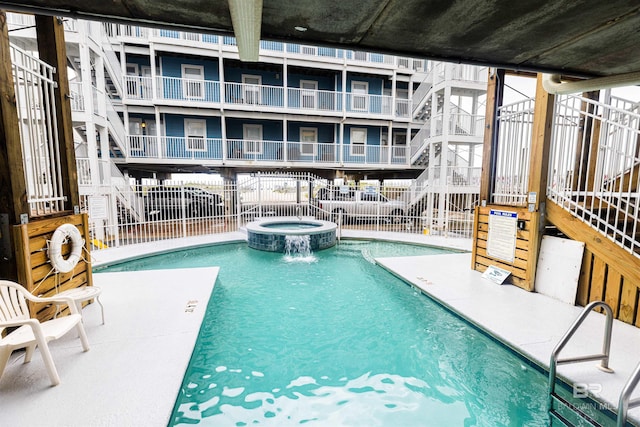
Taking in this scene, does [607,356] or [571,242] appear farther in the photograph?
[571,242]

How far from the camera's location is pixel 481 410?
90.5 inches

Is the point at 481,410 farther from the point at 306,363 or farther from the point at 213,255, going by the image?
the point at 213,255

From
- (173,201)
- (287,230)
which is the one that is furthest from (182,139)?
(287,230)

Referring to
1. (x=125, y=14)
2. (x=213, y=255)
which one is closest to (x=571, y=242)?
(x=125, y=14)

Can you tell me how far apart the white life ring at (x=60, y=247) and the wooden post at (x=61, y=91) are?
1.54 feet

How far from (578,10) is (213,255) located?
752 cm

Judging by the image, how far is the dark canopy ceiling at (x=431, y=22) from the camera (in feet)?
5.29

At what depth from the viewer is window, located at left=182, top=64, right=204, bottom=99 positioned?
12.4 meters

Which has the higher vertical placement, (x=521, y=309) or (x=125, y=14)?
(x=125, y=14)

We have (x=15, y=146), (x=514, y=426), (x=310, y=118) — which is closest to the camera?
(x=514, y=426)

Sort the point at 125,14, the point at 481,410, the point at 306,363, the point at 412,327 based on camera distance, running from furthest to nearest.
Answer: the point at 412,327 < the point at 306,363 < the point at 481,410 < the point at 125,14

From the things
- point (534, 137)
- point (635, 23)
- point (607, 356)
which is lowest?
point (607, 356)

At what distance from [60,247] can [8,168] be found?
95cm

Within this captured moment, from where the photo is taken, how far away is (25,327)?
97.3 inches
